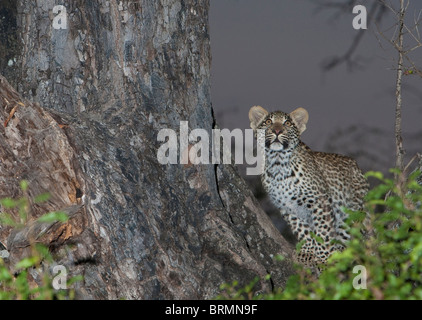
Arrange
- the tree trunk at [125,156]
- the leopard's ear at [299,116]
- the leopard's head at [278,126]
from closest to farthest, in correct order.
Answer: the tree trunk at [125,156] < the leopard's head at [278,126] < the leopard's ear at [299,116]

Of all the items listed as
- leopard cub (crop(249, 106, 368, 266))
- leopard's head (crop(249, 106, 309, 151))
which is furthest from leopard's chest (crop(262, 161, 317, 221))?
leopard's head (crop(249, 106, 309, 151))

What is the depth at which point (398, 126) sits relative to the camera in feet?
29.7

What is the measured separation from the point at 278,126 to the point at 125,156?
6.52 ft

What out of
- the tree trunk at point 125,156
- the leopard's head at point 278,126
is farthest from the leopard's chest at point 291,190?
the tree trunk at point 125,156

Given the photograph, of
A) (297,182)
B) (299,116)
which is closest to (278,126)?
(299,116)

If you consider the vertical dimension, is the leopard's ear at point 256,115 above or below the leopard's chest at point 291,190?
above

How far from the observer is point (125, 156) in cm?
621

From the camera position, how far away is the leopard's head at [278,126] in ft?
24.3

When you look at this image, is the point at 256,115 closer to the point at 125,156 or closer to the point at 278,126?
the point at 278,126

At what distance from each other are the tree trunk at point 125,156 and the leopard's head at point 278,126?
1.90 feet

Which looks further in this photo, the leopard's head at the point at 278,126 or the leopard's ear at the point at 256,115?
the leopard's ear at the point at 256,115

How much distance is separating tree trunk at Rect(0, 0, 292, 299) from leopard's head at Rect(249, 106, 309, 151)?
1.90 feet

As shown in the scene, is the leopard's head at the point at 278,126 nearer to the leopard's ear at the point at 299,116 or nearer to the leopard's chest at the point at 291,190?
the leopard's ear at the point at 299,116
